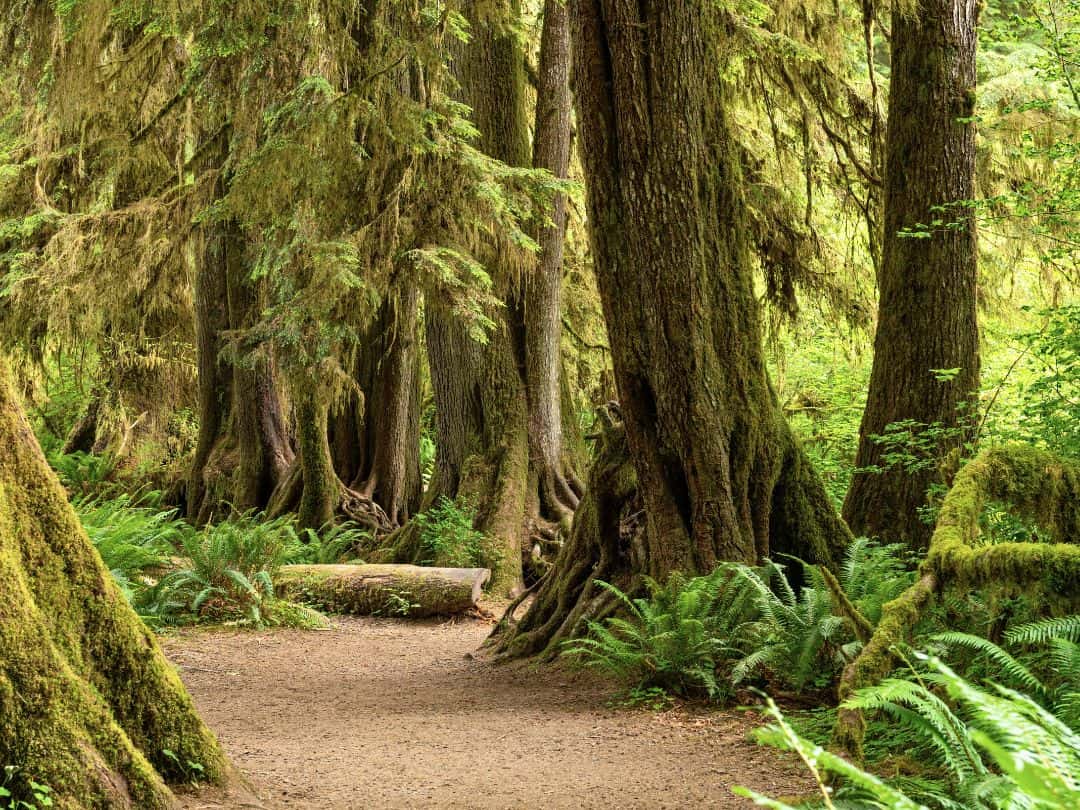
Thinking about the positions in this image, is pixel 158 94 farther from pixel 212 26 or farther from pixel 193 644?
pixel 193 644

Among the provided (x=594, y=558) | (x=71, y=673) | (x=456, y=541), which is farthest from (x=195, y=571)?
(x=71, y=673)

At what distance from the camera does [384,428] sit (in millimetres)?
15039

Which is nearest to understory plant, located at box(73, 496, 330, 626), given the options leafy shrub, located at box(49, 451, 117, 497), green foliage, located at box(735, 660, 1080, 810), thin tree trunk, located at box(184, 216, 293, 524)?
thin tree trunk, located at box(184, 216, 293, 524)

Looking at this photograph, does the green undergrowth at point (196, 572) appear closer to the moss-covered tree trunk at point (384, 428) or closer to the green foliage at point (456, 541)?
the green foliage at point (456, 541)

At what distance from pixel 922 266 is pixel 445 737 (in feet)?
18.4

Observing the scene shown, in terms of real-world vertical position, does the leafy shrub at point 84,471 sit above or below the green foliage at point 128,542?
above

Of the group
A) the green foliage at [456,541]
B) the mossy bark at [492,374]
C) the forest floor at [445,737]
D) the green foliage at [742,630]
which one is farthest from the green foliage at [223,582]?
the green foliage at [742,630]

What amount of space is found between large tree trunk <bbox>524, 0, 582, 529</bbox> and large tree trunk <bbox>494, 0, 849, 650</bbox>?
17.2 ft

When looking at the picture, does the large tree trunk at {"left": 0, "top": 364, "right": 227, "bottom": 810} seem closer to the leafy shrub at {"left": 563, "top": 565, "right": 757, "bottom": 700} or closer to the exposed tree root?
the leafy shrub at {"left": 563, "top": 565, "right": 757, "bottom": 700}

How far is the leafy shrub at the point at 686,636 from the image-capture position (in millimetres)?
6133

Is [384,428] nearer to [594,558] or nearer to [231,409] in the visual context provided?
[231,409]

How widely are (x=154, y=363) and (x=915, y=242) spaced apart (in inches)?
548

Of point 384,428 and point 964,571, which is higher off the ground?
point 384,428

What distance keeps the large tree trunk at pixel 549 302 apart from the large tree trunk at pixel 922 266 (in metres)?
4.54
